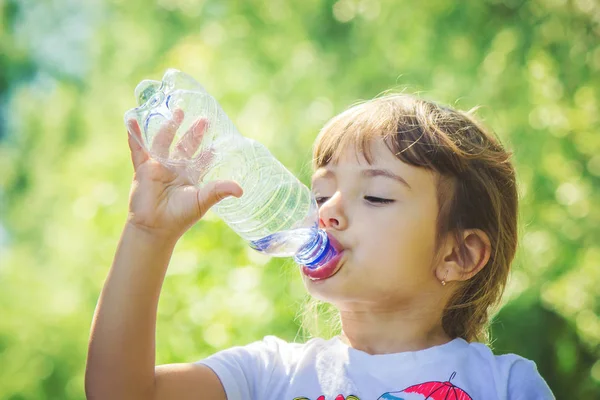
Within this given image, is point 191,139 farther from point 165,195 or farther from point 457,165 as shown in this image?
point 457,165

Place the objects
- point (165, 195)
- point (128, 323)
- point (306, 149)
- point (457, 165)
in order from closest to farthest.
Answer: point (128, 323)
point (165, 195)
point (457, 165)
point (306, 149)

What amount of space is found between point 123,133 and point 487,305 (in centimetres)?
267

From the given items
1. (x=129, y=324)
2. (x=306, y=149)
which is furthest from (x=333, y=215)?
(x=306, y=149)

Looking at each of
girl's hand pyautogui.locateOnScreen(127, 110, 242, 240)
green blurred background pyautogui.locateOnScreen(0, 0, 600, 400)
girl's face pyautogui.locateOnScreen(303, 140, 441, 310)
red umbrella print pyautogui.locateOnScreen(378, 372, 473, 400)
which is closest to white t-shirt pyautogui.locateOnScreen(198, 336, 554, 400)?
red umbrella print pyautogui.locateOnScreen(378, 372, 473, 400)

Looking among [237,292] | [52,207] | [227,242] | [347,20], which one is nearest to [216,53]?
[347,20]

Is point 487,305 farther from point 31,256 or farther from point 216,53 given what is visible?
point 31,256

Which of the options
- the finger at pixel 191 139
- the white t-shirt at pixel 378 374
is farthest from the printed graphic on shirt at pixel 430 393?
the finger at pixel 191 139

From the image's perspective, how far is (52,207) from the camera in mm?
4949

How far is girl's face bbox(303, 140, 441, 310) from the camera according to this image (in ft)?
5.44

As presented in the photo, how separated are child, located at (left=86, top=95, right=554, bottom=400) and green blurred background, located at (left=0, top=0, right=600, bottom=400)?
0.73m

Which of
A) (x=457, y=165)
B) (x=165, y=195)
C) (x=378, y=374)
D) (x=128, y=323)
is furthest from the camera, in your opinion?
(x=457, y=165)

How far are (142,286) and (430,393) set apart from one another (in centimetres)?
65

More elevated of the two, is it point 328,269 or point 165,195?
point 165,195

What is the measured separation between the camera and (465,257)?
184 centimetres
